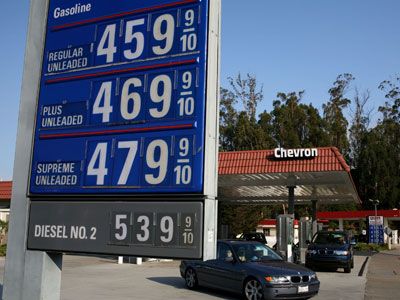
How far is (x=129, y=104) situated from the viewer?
5637 mm

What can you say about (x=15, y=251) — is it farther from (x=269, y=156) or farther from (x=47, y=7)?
(x=269, y=156)

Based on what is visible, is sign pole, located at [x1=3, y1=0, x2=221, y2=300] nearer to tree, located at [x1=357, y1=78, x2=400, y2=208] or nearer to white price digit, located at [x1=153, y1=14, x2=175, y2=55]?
white price digit, located at [x1=153, y1=14, x2=175, y2=55]

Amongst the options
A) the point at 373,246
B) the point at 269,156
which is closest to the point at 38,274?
the point at 269,156

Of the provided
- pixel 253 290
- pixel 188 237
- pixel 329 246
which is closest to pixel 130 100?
pixel 188 237

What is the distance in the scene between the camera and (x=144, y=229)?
528 cm

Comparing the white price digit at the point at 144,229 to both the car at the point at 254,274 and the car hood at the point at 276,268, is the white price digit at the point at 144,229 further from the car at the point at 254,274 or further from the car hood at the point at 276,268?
the car hood at the point at 276,268

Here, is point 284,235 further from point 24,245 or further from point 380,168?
point 380,168

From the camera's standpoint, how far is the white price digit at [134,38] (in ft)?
19.0

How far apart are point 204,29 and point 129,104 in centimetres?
118

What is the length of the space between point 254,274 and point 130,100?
7.50 m

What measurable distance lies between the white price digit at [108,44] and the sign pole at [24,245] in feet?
3.34

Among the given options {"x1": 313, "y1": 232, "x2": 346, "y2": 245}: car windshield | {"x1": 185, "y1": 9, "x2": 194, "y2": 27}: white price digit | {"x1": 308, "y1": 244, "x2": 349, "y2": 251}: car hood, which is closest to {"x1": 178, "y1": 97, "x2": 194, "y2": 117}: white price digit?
{"x1": 185, "y1": 9, "x2": 194, "y2": 27}: white price digit

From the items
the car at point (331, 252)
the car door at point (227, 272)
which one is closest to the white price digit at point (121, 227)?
the car door at point (227, 272)

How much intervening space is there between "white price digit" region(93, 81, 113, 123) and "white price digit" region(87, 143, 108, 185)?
0.33 meters
